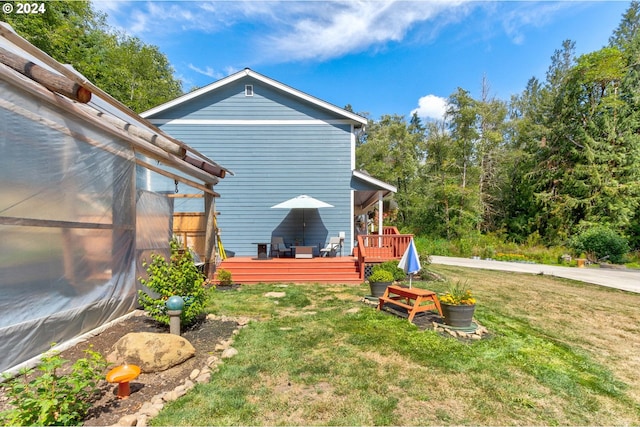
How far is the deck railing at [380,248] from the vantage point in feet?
30.2

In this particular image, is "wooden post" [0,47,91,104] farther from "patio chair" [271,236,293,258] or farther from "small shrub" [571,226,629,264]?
"small shrub" [571,226,629,264]

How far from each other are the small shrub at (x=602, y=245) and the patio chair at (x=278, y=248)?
49.8 ft

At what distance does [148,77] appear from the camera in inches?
942

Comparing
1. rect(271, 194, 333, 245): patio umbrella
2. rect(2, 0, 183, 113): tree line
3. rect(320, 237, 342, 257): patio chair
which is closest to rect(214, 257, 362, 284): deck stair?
rect(320, 237, 342, 257): patio chair

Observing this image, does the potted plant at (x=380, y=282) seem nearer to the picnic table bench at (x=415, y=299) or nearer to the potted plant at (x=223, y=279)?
the picnic table bench at (x=415, y=299)

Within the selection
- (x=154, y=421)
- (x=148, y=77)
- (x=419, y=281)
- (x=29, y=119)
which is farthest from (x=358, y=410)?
(x=148, y=77)

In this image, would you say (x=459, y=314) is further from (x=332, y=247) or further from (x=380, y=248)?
(x=332, y=247)

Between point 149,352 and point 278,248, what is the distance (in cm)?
730

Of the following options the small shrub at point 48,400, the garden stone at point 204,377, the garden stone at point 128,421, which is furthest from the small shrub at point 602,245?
the small shrub at point 48,400

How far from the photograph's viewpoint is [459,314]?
4801mm

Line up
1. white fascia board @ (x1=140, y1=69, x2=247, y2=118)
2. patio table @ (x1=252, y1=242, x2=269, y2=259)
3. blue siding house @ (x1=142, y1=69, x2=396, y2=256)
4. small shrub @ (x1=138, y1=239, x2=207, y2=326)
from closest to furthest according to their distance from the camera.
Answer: small shrub @ (x1=138, y1=239, x2=207, y2=326) < patio table @ (x1=252, y1=242, x2=269, y2=259) < white fascia board @ (x1=140, y1=69, x2=247, y2=118) < blue siding house @ (x1=142, y1=69, x2=396, y2=256)

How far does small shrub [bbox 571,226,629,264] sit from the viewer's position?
1409 centimetres

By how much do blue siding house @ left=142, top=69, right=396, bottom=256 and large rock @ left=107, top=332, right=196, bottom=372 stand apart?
26.0 feet

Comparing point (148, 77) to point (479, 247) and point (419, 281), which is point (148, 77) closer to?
point (419, 281)
